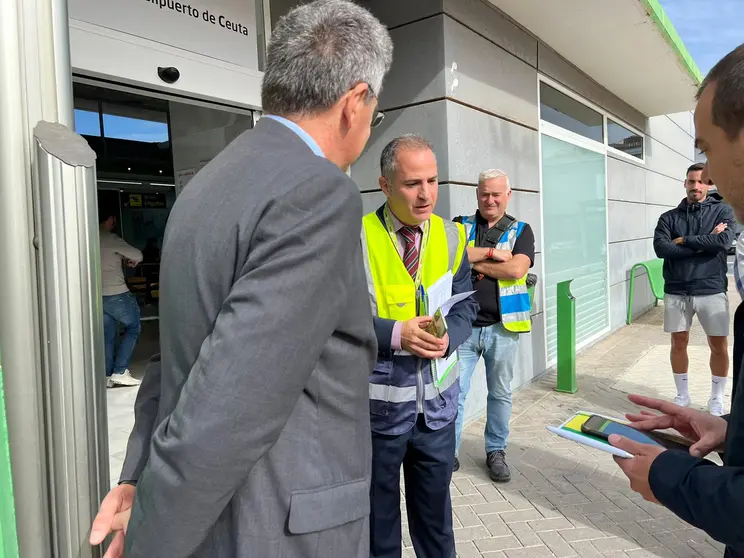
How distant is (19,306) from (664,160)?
13831 millimetres

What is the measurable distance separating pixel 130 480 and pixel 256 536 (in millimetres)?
402

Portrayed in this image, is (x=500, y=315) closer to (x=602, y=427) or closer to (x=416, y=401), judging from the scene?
(x=416, y=401)

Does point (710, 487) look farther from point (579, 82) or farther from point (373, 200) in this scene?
point (579, 82)

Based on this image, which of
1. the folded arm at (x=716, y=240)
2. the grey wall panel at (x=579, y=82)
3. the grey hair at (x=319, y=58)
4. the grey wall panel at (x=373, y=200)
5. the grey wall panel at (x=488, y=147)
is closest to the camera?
the grey hair at (x=319, y=58)

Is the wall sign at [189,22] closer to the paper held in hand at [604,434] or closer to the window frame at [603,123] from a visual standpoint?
the paper held in hand at [604,434]

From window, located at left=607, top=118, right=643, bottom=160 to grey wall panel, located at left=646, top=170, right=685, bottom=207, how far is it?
71cm

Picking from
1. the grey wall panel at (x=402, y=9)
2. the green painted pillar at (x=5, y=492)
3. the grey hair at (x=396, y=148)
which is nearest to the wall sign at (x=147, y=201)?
the grey wall panel at (x=402, y=9)

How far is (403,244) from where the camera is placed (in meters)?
2.30

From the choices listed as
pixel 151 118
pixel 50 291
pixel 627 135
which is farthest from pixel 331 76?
pixel 627 135

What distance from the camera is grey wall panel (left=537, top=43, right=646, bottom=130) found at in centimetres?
600

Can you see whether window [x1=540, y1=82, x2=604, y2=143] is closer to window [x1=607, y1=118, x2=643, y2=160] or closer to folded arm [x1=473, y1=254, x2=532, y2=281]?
window [x1=607, y1=118, x2=643, y2=160]

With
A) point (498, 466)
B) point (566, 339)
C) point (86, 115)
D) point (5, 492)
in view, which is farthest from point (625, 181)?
point (5, 492)

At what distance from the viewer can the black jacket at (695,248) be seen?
15.3ft

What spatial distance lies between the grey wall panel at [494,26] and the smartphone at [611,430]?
12.5 feet
